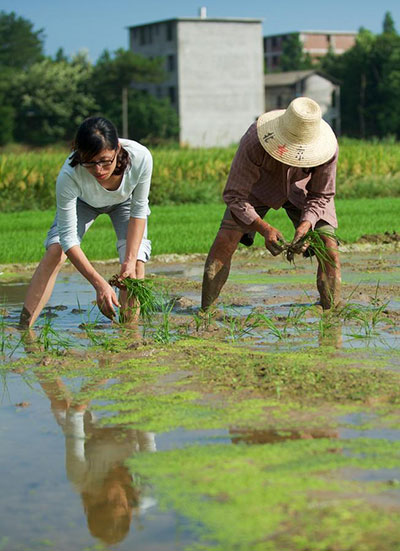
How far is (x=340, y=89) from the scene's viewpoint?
87688 millimetres

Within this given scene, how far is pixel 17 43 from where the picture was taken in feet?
342

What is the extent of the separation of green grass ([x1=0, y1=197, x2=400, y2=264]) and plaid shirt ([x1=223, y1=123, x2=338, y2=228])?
4.19 meters

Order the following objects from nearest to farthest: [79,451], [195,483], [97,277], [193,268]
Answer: [195,483]
[79,451]
[97,277]
[193,268]

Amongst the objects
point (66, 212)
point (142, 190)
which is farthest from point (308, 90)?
point (66, 212)

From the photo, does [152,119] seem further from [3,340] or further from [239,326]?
[3,340]

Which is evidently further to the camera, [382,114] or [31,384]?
[382,114]

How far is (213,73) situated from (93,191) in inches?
2826

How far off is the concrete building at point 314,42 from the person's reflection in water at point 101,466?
468 feet

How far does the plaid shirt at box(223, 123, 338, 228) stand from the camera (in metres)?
6.41

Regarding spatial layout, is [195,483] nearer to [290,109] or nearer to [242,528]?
[242,528]

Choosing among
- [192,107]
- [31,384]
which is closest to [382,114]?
[192,107]

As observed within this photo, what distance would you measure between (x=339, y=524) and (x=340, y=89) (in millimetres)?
87632

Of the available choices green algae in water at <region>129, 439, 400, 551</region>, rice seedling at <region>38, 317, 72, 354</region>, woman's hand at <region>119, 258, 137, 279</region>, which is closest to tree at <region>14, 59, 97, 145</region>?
woman's hand at <region>119, 258, 137, 279</region>

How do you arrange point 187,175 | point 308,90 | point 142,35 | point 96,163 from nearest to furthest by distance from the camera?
point 96,163, point 187,175, point 142,35, point 308,90
